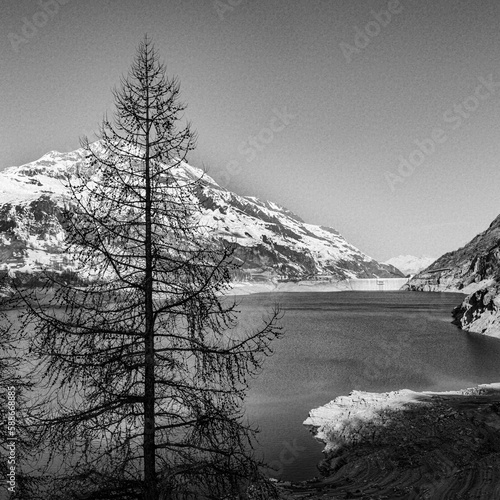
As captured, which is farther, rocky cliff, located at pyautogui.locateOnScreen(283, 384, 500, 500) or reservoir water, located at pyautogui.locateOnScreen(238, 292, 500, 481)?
reservoir water, located at pyautogui.locateOnScreen(238, 292, 500, 481)

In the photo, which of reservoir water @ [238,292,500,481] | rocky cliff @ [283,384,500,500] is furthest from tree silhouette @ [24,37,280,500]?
reservoir water @ [238,292,500,481]

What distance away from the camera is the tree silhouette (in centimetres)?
928

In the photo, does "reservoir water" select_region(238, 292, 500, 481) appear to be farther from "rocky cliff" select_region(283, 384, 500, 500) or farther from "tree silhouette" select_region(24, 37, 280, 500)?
"tree silhouette" select_region(24, 37, 280, 500)

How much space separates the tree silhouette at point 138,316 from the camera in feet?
30.5

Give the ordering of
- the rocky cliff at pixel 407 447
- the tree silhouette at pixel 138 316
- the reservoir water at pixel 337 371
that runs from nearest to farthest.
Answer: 1. the tree silhouette at pixel 138 316
2. the rocky cliff at pixel 407 447
3. the reservoir water at pixel 337 371

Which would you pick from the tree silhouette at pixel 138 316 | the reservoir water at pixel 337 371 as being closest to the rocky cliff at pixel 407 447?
the reservoir water at pixel 337 371

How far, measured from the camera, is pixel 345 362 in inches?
1850

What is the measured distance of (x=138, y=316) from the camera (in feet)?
32.4

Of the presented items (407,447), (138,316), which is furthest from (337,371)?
(138,316)

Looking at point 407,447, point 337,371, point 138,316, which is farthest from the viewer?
point 337,371

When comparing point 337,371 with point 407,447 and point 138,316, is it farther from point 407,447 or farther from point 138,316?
point 138,316

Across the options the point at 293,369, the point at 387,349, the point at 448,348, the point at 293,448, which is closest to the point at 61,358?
the point at 293,448

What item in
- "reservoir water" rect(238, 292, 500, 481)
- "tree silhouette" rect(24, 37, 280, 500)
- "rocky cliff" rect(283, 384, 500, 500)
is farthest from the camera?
"reservoir water" rect(238, 292, 500, 481)

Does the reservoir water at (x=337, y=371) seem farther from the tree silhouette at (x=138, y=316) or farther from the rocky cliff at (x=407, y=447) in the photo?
the tree silhouette at (x=138, y=316)
